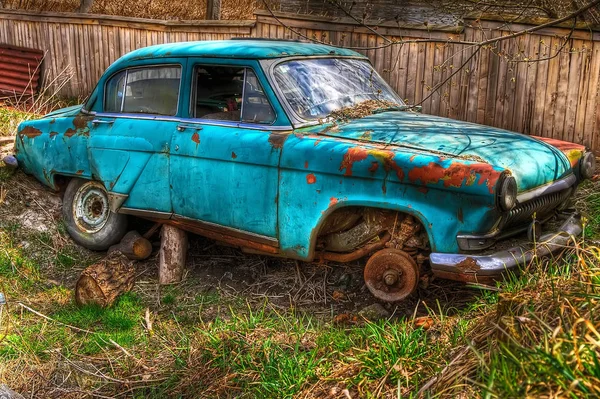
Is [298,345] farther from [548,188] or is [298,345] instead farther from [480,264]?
[548,188]

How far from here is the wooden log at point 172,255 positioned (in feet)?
19.8

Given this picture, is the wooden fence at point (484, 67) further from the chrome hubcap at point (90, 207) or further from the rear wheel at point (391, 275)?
the chrome hubcap at point (90, 207)

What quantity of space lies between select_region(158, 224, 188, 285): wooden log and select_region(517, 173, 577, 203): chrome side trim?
2861 millimetres

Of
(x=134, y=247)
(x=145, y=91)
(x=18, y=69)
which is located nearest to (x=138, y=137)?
(x=145, y=91)

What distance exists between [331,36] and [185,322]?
16.3 ft

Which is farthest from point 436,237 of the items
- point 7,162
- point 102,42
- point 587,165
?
point 102,42

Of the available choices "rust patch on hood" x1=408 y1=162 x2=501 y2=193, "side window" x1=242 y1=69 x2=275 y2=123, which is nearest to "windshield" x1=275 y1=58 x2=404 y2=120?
"side window" x1=242 y1=69 x2=275 y2=123

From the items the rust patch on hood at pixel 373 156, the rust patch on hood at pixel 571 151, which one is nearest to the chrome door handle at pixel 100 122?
the rust patch on hood at pixel 373 156

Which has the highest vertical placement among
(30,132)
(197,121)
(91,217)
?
(197,121)

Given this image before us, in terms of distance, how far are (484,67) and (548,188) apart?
11.5 feet

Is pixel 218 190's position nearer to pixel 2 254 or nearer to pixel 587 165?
pixel 2 254

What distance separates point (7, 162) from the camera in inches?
281

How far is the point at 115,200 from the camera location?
6.24 m

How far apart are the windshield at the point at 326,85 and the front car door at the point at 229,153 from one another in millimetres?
200
